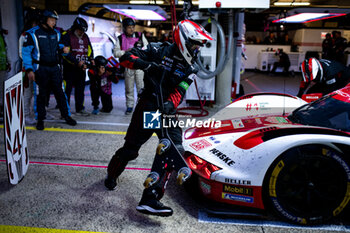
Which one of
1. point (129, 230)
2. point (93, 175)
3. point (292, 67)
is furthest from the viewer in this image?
point (292, 67)

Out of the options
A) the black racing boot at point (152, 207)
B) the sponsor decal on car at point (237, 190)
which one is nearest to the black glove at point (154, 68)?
the black racing boot at point (152, 207)

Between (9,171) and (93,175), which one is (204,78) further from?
(9,171)

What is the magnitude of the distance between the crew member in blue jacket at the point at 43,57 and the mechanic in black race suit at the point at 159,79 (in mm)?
2860

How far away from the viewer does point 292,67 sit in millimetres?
17047

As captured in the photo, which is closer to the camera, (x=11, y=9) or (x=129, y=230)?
(x=129, y=230)

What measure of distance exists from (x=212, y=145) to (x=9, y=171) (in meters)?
1.96

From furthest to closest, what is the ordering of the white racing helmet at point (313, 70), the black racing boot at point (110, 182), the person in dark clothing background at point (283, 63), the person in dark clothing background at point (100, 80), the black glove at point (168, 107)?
the person in dark clothing background at point (283, 63)
the person in dark clothing background at point (100, 80)
the white racing helmet at point (313, 70)
the black racing boot at point (110, 182)
the black glove at point (168, 107)

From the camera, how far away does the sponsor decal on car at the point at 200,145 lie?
2.79 meters

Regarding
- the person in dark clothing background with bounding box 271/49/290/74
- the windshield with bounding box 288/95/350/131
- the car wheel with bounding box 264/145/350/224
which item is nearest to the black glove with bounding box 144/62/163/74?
the car wheel with bounding box 264/145/350/224

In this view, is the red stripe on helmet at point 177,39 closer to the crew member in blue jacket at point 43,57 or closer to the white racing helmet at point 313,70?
the white racing helmet at point 313,70

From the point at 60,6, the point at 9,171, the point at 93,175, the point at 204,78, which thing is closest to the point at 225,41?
the point at 204,78

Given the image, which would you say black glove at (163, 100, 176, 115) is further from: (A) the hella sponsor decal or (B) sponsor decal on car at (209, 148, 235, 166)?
(A) the hella sponsor decal

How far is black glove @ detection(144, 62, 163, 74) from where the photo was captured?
258cm

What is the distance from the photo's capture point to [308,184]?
2391 mm
